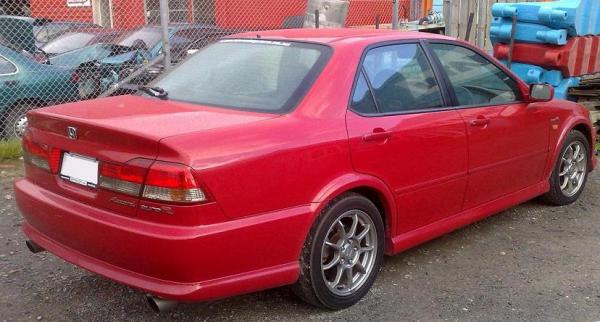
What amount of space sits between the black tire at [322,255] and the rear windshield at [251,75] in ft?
1.97

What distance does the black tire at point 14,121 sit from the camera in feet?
24.0

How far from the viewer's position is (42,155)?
3297mm

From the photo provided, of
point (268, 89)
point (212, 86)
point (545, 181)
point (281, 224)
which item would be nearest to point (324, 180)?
point (281, 224)

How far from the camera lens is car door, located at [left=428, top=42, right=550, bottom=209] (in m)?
4.08

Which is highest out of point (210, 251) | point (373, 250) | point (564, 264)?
point (210, 251)

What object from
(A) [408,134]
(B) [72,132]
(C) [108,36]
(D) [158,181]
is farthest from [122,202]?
(C) [108,36]

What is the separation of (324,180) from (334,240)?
43cm

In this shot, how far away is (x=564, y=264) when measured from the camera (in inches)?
162

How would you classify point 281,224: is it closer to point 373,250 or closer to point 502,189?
point 373,250

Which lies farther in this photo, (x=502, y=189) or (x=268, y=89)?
(x=502, y=189)

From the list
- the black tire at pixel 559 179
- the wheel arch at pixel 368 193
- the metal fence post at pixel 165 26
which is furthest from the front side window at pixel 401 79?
the metal fence post at pixel 165 26

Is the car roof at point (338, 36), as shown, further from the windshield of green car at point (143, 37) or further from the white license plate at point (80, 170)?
the windshield of green car at point (143, 37)

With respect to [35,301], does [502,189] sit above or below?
above

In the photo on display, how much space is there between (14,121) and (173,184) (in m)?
5.54
